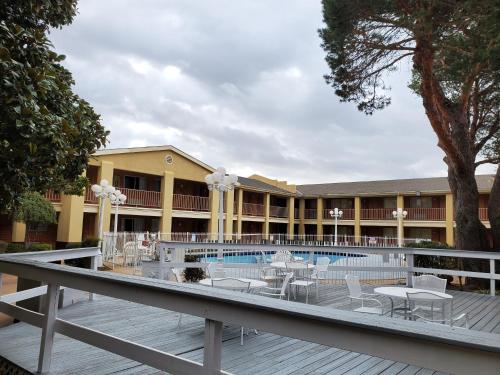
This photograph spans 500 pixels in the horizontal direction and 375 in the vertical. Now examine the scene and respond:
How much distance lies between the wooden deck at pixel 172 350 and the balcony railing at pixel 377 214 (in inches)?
1053

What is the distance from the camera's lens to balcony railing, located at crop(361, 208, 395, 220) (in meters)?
32.5

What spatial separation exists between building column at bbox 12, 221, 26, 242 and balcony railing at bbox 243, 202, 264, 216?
15.8m

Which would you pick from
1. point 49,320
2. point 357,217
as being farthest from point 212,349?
point 357,217

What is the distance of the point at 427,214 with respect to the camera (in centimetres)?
3041

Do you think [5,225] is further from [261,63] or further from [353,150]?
[353,150]

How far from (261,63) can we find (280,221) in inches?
825

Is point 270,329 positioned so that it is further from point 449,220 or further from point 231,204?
point 449,220

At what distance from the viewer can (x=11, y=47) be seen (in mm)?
3787

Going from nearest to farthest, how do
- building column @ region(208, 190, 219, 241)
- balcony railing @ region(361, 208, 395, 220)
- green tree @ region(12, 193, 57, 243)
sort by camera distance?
green tree @ region(12, 193, 57, 243) → building column @ region(208, 190, 219, 241) → balcony railing @ region(361, 208, 395, 220)

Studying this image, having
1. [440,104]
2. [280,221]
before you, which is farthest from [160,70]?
[280,221]

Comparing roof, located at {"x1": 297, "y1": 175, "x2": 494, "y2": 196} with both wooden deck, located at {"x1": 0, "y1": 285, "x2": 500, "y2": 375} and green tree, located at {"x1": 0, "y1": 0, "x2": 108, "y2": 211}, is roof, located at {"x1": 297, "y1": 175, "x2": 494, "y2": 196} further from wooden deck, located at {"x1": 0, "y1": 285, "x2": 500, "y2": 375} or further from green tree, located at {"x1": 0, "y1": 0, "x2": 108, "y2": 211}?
green tree, located at {"x1": 0, "y1": 0, "x2": 108, "y2": 211}

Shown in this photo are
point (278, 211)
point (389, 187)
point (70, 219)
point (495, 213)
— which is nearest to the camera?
point (495, 213)

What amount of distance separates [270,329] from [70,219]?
2086 centimetres

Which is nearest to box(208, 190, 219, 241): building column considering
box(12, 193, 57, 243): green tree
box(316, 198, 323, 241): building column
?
box(316, 198, 323, 241): building column
